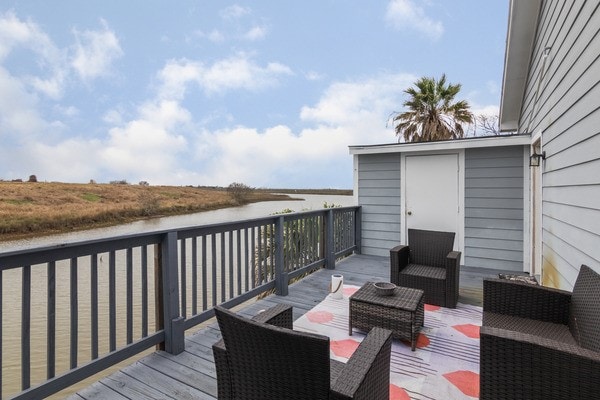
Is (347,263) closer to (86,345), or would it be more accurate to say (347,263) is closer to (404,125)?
(86,345)

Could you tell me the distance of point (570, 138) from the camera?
2.52m

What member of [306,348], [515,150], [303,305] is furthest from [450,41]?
[306,348]

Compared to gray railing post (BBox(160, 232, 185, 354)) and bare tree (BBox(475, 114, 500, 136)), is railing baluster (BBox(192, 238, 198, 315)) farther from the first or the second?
bare tree (BBox(475, 114, 500, 136))

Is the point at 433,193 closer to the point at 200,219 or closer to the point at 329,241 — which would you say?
the point at 329,241

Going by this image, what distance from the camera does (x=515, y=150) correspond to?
4809mm

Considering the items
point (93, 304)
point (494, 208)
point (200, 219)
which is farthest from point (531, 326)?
point (200, 219)

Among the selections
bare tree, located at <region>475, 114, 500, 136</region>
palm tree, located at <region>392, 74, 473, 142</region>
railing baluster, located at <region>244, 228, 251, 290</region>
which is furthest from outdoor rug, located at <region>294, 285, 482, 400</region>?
bare tree, located at <region>475, 114, 500, 136</region>

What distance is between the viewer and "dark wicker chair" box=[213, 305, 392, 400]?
1.14m

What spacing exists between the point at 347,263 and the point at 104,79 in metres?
11.3

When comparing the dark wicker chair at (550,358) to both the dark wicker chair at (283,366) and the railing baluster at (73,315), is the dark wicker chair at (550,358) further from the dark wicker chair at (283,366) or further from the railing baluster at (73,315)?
the railing baluster at (73,315)

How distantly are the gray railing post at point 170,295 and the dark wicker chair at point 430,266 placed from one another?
7.71 ft

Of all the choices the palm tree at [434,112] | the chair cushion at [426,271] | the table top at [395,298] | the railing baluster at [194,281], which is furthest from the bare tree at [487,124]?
the railing baluster at [194,281]

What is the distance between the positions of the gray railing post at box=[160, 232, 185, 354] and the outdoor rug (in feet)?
3.51

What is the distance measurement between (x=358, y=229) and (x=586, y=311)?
4299 mm
